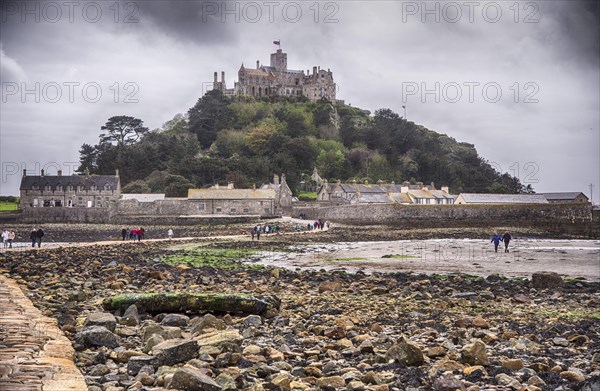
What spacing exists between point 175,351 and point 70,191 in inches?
2787

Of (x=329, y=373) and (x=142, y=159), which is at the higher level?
(x=142, y=159)

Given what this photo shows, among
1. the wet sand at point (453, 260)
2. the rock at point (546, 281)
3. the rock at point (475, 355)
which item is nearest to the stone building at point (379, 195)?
the wet sand at point (453, 260)

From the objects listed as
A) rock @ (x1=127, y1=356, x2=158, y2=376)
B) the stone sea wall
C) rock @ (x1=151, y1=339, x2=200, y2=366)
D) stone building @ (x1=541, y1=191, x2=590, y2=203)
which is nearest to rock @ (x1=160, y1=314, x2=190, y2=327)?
rock @ (x1=151, y1=339, x2=200, y2=366)

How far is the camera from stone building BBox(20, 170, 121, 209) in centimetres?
7025

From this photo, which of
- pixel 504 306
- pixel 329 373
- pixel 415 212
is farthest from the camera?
pixel 415 212

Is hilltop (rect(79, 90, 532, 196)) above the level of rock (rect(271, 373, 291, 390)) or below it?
above

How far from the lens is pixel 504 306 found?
38.4ft

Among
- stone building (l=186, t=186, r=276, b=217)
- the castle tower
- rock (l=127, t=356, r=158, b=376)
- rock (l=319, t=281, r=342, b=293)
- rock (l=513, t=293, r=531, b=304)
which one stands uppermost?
the castle tower

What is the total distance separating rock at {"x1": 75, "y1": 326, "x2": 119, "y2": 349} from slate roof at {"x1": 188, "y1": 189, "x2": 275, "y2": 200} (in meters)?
58.7

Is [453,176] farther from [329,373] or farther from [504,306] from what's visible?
[329,373]

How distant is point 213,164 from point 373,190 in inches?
868

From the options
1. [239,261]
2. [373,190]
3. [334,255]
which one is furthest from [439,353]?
[373,190]

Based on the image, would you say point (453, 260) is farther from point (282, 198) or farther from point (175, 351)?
point (282, 198)

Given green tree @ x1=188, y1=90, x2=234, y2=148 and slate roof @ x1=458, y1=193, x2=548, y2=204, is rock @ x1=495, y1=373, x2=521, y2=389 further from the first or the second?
green tree @ x1=188, y1=90, x2=234, y2=148
